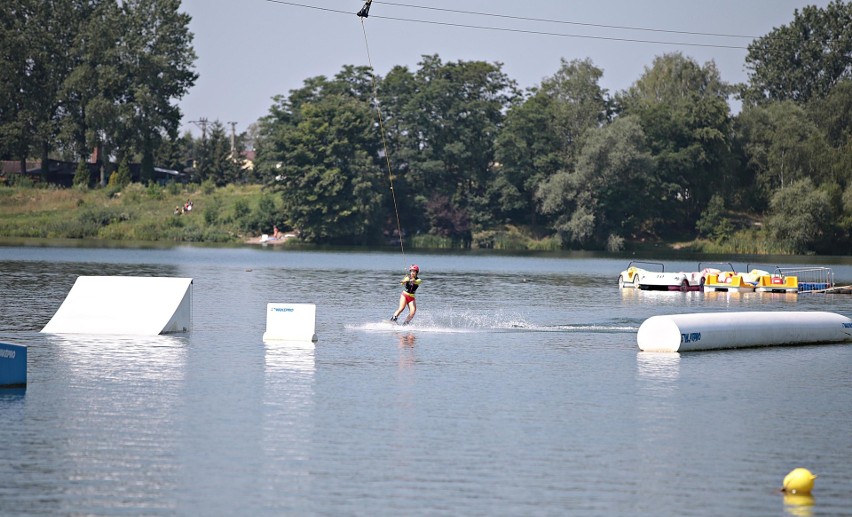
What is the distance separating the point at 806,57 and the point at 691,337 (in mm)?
137236

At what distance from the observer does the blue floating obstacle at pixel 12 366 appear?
23.7 meters

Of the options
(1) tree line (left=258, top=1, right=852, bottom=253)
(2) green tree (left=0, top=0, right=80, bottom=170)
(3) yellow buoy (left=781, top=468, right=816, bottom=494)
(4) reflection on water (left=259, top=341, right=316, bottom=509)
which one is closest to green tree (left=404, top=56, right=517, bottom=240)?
(1) tree line (left=258, top=1, right=852, bottom=253)

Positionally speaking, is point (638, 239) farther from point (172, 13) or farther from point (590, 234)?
point (172, 13)

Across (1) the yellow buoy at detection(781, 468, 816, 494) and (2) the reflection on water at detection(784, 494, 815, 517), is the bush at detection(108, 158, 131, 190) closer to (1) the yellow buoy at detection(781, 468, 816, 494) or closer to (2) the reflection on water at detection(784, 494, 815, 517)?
(1) the yellow buoy at detection(781, 468, 816, 494)

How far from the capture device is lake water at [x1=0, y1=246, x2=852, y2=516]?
1647 centimetres

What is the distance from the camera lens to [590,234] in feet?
414

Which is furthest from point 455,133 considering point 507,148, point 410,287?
point 410,287

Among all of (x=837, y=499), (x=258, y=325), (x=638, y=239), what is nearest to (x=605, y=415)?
(x=837, y=499)

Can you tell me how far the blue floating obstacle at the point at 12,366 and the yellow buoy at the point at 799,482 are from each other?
48.3ft

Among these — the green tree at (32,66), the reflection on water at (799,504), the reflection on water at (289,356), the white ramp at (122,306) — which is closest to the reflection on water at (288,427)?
the reflection on water at (289,356)

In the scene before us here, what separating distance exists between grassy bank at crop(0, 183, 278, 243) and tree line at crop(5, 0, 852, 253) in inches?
175

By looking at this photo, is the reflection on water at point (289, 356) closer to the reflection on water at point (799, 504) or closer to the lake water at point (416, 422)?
the lake water at point (416, 422)

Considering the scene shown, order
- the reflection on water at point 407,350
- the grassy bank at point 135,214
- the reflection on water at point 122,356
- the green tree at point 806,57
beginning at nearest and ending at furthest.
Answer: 1. the reflection on water at point 122,356
2. the reflection on water at point 407,350
3. the grassy bank at point 135,214
4. the green tree at point 806,57

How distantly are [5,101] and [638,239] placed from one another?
72053 millimetres
